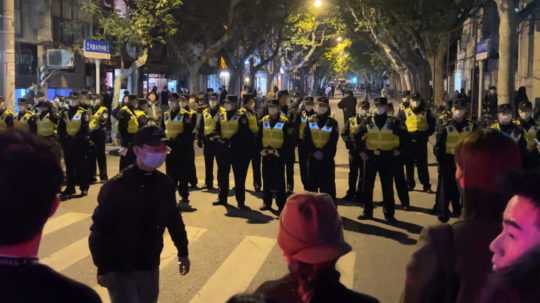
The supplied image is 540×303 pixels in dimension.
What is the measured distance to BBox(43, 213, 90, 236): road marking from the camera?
971 cm

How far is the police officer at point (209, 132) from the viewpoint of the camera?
12477mm

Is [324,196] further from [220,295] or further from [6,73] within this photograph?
[6,73]

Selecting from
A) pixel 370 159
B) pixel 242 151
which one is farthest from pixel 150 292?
pixel 242 151

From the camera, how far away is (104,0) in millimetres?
28250

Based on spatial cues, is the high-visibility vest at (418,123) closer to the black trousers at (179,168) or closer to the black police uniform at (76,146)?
the black trousers at (179,168)

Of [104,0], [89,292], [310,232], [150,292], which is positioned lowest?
[150,292]

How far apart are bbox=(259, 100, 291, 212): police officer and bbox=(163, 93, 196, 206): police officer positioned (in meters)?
1.60

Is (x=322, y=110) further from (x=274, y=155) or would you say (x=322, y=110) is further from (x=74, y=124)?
(x=74, y=124)

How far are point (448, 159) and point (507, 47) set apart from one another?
5.91m

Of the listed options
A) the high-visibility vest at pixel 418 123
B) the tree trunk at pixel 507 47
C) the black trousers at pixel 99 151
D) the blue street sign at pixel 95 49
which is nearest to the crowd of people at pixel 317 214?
the high-visibility vest at pixel 418 123

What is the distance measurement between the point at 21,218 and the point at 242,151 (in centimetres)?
959

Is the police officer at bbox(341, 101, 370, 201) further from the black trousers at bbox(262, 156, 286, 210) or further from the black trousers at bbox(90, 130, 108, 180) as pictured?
the black trousers at bbox(90, 130, 108, 180)

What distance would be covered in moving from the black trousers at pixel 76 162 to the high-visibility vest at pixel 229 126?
111 inches

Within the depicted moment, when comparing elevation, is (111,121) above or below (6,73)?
below
